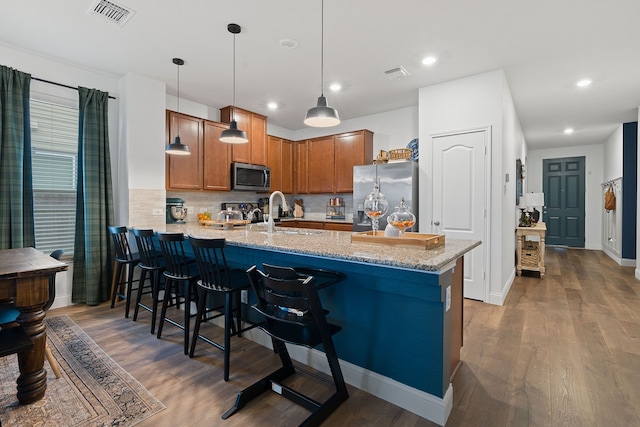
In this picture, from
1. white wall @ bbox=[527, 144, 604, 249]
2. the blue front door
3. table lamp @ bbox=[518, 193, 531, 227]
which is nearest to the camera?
table lamp @ bbox=[518, 193, 531, 227]

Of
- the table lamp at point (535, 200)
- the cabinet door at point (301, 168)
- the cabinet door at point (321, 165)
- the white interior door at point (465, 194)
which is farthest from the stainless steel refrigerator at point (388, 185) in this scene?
the table lamp at point (535, 200)

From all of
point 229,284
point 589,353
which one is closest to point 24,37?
point 229,284

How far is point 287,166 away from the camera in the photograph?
6.02 m

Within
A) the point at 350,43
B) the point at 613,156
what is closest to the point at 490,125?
the point at 350,43

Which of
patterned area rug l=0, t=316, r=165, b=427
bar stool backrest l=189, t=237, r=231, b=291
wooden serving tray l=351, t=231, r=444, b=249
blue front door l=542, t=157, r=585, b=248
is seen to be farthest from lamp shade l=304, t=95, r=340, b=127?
blue front door l=542, t=157, r=585, b=248

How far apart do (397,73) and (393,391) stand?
10.8ft

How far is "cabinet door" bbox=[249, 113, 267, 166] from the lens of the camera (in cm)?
530

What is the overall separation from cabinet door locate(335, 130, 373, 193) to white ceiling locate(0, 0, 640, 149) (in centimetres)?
82

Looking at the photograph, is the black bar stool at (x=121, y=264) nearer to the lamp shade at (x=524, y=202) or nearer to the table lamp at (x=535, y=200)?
the lamp shade at (x=524, y=202)

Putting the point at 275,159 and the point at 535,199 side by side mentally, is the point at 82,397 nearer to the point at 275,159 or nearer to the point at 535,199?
the point at 275,159

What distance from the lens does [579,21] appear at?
8.81 ft

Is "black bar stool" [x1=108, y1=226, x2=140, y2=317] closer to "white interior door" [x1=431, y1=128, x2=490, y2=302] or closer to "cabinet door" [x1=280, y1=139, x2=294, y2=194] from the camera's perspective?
"cabinet door" [x1=280, y1=139, x2=294, y2=194]

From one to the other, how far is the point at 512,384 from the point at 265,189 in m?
4.31

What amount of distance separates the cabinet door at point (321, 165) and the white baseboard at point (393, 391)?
12.0ft
